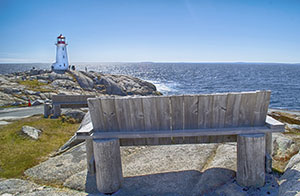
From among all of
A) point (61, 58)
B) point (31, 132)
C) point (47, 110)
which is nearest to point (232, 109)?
point (31, 132)

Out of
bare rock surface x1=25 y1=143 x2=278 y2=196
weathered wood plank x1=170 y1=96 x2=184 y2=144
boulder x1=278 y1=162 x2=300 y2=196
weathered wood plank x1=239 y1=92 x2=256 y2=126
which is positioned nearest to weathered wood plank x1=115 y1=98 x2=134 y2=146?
weathered wood plank x1=170 y1=96 x2=184 y2=144

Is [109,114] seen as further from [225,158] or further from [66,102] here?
[66,102]

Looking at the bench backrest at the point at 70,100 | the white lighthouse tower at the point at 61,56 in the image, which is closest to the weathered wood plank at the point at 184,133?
the bench backrest at the point at 70,100

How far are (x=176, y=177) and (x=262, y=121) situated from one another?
2615 millimetres

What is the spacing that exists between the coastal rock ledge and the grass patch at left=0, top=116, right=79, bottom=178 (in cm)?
1638

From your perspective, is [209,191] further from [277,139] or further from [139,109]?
[277,139]

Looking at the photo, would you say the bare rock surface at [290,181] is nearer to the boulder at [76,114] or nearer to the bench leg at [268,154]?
the bench leg at [268,154]

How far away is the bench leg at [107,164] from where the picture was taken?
499 centimetres

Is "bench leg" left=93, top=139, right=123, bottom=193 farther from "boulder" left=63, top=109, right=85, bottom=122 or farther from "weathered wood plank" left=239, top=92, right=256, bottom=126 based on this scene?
"boulder" left=63, top=109, right=85, bottom=122

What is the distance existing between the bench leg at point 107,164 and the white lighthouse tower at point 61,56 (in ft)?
169

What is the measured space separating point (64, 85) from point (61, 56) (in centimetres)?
2019

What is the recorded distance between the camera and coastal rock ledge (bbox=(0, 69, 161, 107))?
89.5ft

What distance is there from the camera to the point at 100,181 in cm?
513

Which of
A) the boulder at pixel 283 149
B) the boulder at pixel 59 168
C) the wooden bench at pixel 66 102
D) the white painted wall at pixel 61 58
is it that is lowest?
the boulder at pixel 59 168
